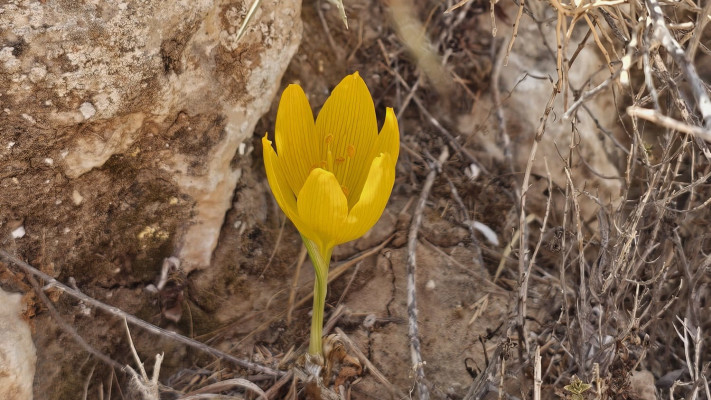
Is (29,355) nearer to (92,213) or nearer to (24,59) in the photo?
(92,213)

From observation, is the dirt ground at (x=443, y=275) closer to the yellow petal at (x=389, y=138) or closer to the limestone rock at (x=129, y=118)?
the limestone rock at (x=129, y=118)

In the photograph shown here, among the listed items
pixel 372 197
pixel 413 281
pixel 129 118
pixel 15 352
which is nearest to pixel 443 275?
pixel 413 281

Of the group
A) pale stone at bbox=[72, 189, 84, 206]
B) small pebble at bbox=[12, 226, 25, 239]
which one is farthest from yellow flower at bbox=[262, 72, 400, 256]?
small pebble at bbox=[12, 226, 25, 239]

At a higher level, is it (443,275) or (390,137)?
(390,137)

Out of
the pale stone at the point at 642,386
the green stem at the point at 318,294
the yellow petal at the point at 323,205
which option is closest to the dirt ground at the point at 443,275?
the pale stone at the point at 642,386

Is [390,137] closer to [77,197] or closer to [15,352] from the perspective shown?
[77,197]

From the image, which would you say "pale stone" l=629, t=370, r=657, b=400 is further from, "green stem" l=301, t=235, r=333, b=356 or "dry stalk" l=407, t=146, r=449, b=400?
"green stem" l=301, t=235, r=333, b=356

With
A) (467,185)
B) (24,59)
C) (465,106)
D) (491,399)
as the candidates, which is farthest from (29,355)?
(465,106)
